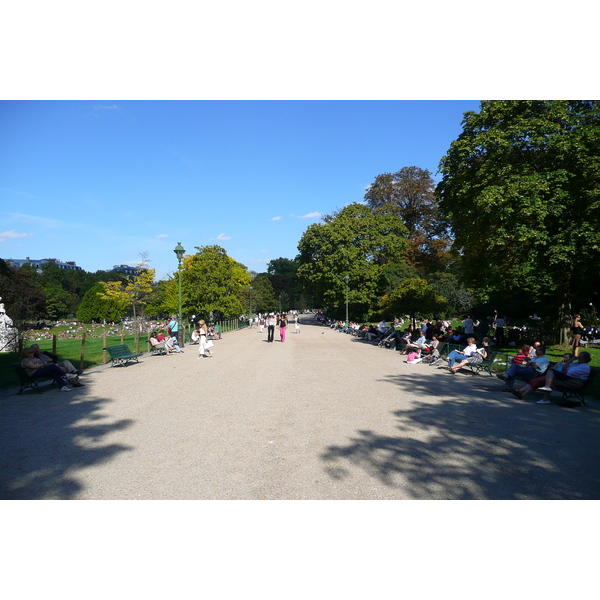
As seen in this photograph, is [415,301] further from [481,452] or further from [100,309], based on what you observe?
[100,309]

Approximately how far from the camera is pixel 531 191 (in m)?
16.4

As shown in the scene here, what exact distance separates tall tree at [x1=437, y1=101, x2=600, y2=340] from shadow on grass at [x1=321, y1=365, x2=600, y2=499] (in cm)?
Result: 971

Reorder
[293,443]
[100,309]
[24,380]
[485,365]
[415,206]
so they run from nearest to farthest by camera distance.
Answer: [293,443] < [24,380] < [485,365] < [415,206] < [100,309]

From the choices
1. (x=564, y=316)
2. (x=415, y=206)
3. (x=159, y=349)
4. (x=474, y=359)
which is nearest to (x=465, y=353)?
(x=474, y=359)

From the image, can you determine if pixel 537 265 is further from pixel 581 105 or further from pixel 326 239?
pixel 326 239

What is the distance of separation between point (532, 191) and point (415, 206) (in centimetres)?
3945

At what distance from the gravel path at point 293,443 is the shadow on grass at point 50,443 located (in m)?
0.02

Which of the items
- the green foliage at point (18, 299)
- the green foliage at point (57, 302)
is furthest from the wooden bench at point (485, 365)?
the green foliage at point (57, 302)

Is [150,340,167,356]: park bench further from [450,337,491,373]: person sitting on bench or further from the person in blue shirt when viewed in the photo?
the person in blue shirt

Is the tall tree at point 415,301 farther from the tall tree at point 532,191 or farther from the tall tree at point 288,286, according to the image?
the tall tree at point 288,286

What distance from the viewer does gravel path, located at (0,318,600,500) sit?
4.60 meters
